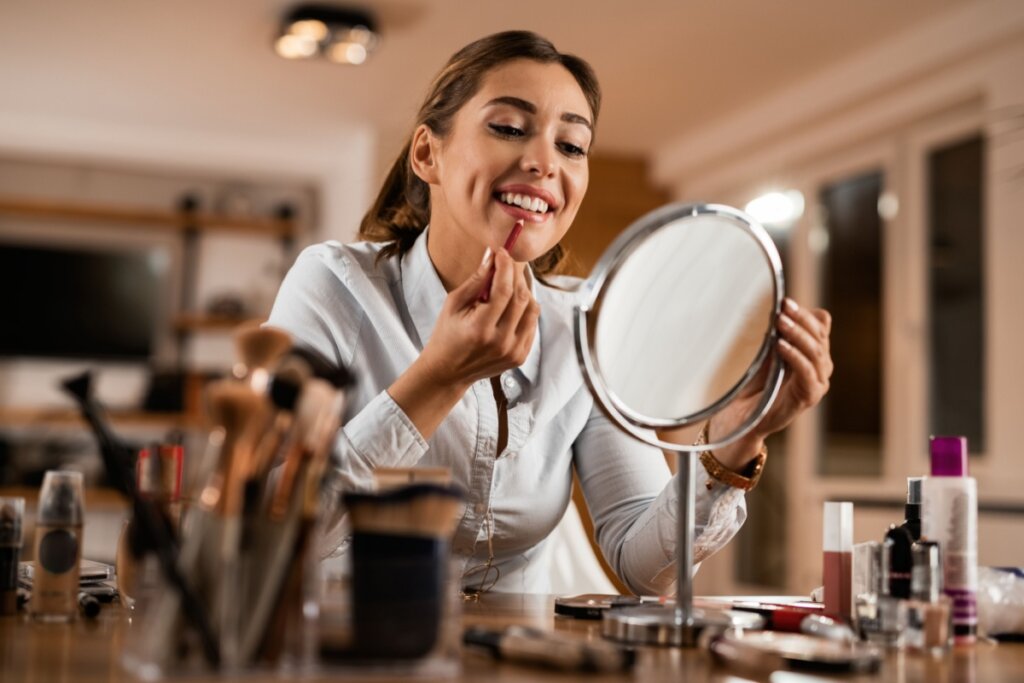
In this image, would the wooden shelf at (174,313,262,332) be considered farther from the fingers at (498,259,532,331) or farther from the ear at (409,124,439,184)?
the fingers at (498,259,532,331)

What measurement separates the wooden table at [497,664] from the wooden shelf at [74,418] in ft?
14.6

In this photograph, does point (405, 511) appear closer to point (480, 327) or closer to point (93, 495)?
point (480, 327)

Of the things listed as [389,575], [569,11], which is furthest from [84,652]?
[569,11]

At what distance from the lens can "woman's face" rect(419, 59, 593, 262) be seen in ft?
4.33

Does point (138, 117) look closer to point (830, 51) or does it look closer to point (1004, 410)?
point (830, 51)

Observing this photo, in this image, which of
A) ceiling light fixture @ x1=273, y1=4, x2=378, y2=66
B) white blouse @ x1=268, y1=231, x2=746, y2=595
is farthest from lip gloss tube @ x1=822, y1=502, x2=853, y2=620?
ceiling light fixture @ x1=273, y1=4, x2=378, y2=66

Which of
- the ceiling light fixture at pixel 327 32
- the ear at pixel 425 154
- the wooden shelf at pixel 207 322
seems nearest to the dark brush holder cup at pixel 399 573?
the ear at pixel 425 154

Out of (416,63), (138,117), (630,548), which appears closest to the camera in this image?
(630,548)

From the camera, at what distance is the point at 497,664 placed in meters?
0.73

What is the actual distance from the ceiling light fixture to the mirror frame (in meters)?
3.11

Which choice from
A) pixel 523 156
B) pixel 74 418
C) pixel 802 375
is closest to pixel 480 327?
pixel 802 375

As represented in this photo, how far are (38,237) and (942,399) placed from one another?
4.16 m

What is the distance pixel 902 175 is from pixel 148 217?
3523mm

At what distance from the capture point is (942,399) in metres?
4.02
